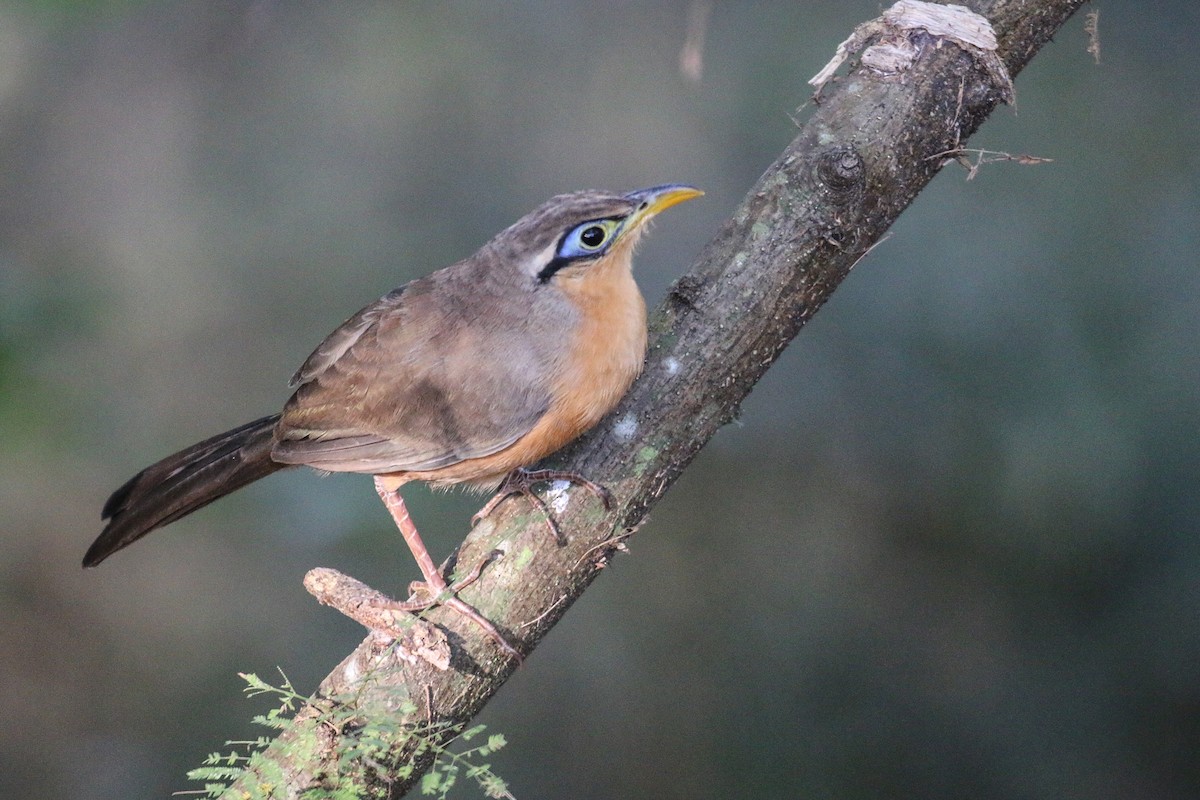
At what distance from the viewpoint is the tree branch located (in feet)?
10.8

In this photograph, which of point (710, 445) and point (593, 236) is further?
point (710, 445)

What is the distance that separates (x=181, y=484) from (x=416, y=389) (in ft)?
3.16

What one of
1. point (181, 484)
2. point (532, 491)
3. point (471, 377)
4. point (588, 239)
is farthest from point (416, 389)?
point (181, 484)

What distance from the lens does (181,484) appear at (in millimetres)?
3889

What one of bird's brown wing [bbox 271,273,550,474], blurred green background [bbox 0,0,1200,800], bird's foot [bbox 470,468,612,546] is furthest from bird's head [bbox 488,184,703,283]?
blurred green background [bbox 0,0,1200,800]

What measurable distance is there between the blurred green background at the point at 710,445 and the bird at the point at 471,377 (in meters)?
1.20

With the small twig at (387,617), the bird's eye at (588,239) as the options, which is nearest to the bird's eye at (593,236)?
the bird's eye at (588,239)

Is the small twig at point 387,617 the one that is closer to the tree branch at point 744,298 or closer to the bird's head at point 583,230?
the tree branch at point 744,298

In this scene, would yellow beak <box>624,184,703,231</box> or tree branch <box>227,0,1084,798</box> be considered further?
yellow beak <box>624,184,703,231</box>

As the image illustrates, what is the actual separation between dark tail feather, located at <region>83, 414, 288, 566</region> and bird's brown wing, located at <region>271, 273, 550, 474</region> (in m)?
0.17

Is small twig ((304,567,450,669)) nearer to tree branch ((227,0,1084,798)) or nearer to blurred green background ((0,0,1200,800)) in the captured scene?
tree branch ((227,0,1084,798))

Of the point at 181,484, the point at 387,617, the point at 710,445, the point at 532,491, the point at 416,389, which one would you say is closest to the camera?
the point at 387,617

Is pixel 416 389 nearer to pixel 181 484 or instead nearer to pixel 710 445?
pixel 181 484

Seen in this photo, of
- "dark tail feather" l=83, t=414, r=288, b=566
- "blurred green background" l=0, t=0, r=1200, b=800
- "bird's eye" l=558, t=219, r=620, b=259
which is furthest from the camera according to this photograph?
"blurred green background" l=0, t=0, r=1200, b=800
